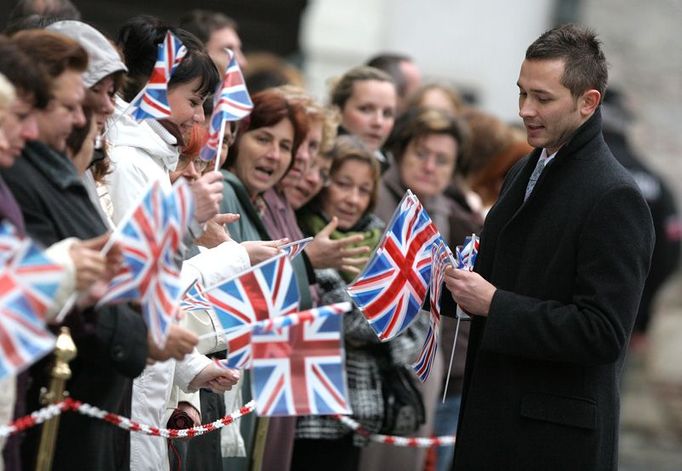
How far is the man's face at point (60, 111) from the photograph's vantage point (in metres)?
4.78

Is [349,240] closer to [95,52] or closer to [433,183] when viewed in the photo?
[433,183]

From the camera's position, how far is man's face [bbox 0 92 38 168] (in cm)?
459

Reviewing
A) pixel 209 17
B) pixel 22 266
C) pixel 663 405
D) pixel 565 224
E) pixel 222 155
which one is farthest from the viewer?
pixel 663 405

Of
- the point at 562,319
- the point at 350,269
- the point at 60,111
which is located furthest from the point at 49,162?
the point at 350,269

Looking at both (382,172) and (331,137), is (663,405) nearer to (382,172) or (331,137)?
(382,172)

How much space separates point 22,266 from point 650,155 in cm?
1163

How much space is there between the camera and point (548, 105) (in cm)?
574

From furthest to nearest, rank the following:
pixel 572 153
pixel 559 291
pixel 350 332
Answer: pixel 350 332, pixel 572 153, pixel 559 291

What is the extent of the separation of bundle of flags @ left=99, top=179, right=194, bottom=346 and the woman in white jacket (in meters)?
0.73

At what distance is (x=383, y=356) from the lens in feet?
25.9

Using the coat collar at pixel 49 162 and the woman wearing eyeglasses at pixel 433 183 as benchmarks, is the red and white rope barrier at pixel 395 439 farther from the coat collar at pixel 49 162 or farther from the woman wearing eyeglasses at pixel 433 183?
the coat collar at pixel 49 162

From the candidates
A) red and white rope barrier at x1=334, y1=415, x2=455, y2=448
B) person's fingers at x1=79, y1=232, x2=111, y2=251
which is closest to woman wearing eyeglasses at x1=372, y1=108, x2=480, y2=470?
red and white rope barrier at x1=334, y1=415, x2=455, y2=448

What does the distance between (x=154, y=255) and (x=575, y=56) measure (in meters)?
1.80

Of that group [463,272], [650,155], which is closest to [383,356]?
[463,272]
